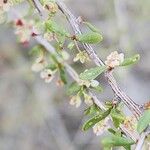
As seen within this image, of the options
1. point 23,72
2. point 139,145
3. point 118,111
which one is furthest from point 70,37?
point 23,72

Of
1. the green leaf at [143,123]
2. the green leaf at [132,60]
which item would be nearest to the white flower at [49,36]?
the green leaf at [132,60]

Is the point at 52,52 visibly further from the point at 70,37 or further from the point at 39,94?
the point at 39,94

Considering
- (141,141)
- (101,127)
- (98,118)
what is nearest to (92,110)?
→ (101,127)

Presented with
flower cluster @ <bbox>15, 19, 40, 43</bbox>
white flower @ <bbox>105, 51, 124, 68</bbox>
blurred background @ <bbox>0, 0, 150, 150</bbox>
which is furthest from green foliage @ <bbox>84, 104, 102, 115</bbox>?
blurred background @ <bbox>0, 0, 150, 150</bbox>

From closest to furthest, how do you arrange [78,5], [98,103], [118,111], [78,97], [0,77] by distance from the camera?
[118,111] < [98,103] < [78,97] < [0,77] < [78,5]

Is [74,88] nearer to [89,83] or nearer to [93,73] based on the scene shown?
[89,83]

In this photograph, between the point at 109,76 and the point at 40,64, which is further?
the point at 40,64
